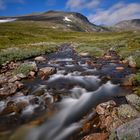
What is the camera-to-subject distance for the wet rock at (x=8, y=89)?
15.6m

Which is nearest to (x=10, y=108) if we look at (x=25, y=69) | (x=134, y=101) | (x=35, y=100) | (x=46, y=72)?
(x=35, y=100)

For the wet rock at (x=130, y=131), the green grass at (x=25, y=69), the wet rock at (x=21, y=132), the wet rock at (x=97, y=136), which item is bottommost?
the wet rock at (x=21, y=132)

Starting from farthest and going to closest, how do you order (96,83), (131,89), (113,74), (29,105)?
(113,74)
(96,83)
(131,89)
(29,105)

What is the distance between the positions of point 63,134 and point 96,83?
8.42 m

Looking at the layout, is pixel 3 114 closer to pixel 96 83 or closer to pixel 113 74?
pixel 96 83

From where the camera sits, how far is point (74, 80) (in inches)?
763

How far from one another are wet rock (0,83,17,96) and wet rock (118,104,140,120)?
7.93 m

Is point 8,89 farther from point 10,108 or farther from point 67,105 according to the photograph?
point 67,105

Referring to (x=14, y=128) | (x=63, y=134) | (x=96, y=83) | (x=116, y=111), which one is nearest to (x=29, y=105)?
(x=14, y=128)

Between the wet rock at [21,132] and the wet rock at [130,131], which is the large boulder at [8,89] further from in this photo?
the wet rock at [130,131]

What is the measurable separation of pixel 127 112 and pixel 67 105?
4.17 m

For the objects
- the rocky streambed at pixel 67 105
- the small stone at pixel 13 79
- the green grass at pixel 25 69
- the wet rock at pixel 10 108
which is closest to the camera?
the rocky streambed at pixel 67 105

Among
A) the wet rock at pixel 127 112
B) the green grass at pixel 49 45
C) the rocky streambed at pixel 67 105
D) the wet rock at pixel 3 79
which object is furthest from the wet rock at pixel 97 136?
the green grass at pixel 49 45

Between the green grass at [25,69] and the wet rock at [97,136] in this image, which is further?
the green grass at [25,69]
